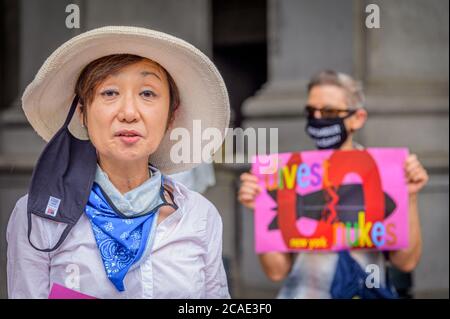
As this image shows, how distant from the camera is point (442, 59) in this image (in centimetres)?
376

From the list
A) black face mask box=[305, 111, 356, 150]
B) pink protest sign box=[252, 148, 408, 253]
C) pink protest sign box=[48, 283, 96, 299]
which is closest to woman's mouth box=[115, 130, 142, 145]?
pink protest sign box=[48, 283, 96, 299]

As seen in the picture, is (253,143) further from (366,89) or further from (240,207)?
(366,89)

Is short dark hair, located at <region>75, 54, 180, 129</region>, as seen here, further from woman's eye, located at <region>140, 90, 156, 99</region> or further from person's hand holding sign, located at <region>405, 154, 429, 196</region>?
person's hand holding sign, located at <region>405, 154, 429, 196</region>

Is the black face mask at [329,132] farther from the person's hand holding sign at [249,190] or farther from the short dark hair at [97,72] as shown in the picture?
the short dark hair at [97,72]

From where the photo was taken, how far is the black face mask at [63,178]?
1.63 m

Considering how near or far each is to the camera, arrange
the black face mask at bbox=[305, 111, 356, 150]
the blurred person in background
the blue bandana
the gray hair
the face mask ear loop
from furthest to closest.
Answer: the gray hair < the black face mask at bbox=[305, 111, 356, 150] < the blurred person in background < the face mask ear loop < the blue bandana

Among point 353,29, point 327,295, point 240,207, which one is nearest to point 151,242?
point 327,295

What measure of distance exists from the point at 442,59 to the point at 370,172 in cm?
143

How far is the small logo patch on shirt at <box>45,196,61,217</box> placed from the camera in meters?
1.63

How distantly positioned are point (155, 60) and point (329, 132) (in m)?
1.27

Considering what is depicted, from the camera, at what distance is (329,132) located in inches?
111

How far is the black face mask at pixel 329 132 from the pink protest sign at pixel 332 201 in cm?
10

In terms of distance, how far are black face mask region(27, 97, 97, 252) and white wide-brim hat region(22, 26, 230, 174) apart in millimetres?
40

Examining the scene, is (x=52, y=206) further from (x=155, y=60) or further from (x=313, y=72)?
(x=313, y=72)
